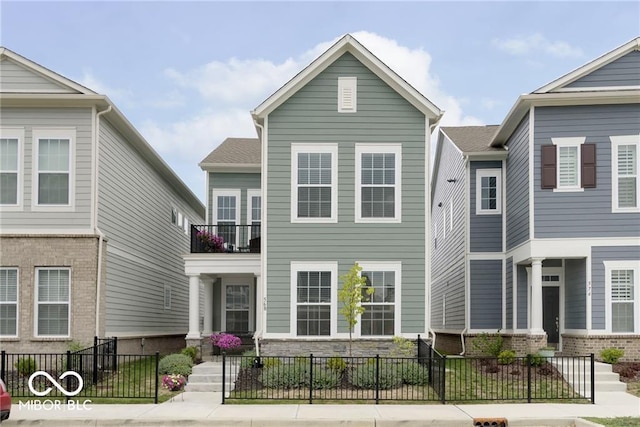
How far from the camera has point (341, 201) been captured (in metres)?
20.8

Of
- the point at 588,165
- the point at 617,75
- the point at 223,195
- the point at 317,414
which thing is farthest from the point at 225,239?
the point at 617,75

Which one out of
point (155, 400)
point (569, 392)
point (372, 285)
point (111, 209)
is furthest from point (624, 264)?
point (111, 209)

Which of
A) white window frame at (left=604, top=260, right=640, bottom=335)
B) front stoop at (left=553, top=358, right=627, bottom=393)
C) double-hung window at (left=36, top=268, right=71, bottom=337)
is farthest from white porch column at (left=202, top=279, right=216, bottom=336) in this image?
white window frame at (left=604, top=260, right=640, bottom=335)

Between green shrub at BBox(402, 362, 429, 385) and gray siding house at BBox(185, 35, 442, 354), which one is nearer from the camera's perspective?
green shrub at BBox(402, 362, 429, 385)

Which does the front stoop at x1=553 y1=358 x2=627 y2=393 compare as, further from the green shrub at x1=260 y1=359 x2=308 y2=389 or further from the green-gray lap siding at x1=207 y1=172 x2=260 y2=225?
the green-gray lap siding at x1=207 y1=172 x2=260 y2=225

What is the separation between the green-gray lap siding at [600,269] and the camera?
67.0ft

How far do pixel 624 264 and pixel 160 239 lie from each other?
1709cm

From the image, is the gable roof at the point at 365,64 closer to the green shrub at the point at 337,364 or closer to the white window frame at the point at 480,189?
the white window frame at the point at 480,189

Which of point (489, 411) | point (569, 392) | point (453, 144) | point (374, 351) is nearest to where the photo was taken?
point (489, 411)

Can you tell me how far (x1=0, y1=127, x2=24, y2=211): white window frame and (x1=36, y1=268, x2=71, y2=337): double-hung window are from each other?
72.6 inches

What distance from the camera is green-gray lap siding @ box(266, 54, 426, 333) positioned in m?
20.6

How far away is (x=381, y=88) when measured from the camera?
2106 cm

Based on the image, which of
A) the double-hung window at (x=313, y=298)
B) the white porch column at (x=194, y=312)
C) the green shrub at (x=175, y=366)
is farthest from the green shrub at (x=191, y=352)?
the double-hung window at (x=313, y=298)

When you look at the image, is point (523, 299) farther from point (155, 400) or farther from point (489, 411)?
point (155, 400)
